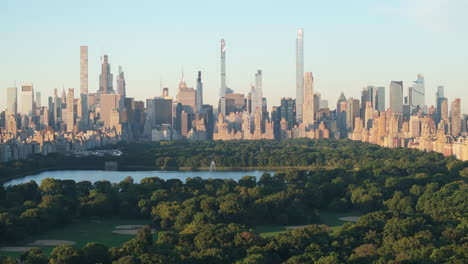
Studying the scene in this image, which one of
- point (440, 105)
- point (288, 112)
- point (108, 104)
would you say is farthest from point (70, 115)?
point (440, 105)

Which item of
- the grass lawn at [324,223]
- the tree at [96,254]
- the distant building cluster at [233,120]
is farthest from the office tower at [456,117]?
the tree at [96,254]

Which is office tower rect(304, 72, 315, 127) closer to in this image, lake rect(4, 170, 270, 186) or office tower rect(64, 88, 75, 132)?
office tower rect(64, 88, 75, 132)

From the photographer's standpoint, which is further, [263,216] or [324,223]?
[324,223]

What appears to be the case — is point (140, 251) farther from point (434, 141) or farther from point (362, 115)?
point (362, 115)

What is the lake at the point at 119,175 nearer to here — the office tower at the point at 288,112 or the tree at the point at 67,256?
the tree at the point at 67,256

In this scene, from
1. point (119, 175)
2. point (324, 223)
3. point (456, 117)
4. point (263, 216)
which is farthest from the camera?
point (456, 117)

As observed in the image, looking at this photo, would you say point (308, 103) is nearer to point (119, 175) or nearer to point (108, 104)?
point (108, 104)

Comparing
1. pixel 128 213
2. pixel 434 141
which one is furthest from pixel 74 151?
pixel 128 213
